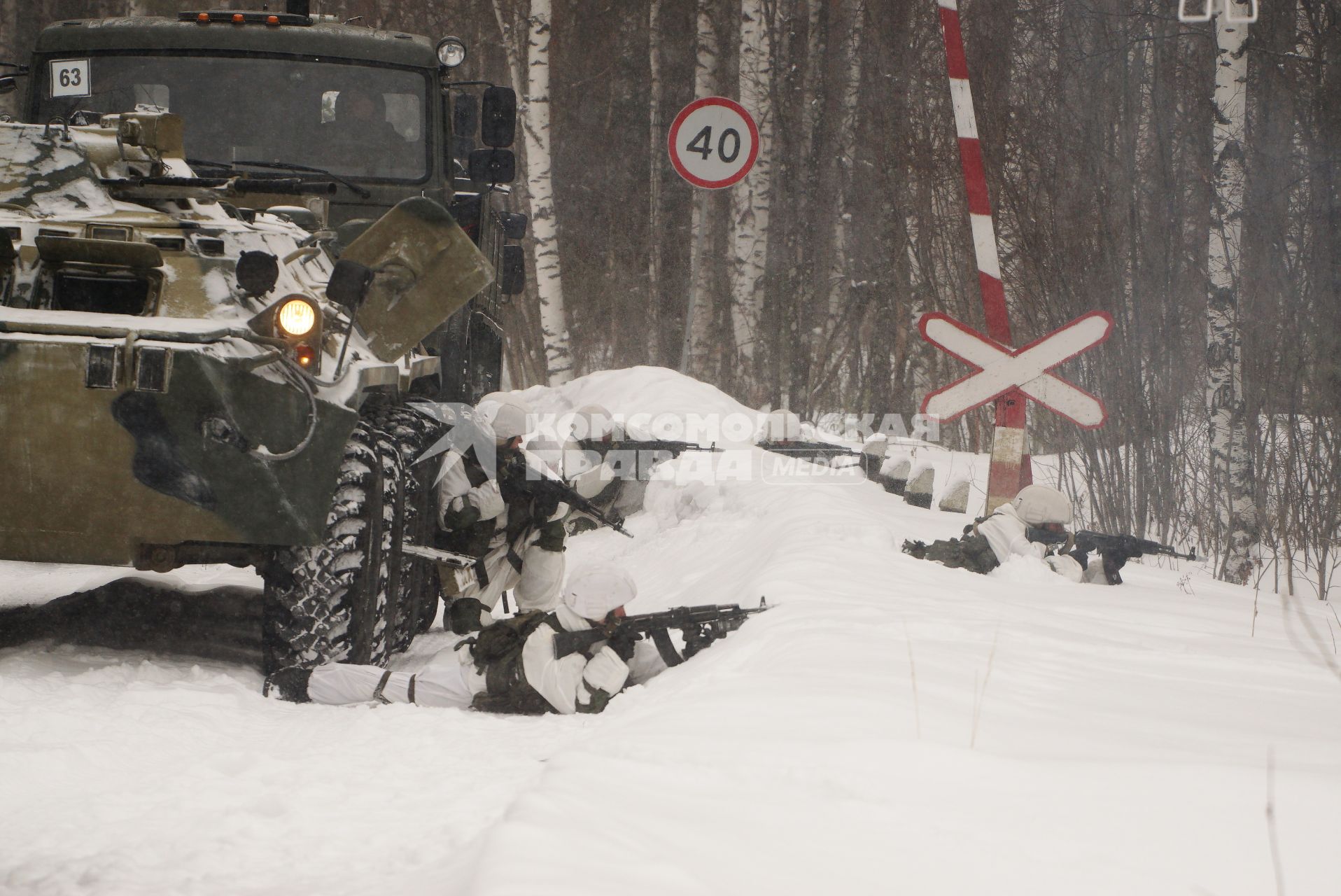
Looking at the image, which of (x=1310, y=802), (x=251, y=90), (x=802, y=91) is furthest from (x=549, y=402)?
(x=1310, y=802)

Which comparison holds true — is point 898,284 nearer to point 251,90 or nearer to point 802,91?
point 802,91

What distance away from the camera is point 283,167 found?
605cm

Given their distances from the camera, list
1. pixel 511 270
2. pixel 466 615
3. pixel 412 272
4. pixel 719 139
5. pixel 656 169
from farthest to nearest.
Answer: pixel 656 169 → pixel 719 139 → pixel 511 270 → pixel 466 615 → pixel 412 272

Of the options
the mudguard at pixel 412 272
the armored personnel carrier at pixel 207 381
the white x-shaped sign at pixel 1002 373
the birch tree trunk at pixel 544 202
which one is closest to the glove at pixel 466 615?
the armored personnel carrier at pixel 207 381

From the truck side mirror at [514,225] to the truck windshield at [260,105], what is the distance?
3.62ft

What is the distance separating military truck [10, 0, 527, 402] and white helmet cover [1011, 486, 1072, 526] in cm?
279

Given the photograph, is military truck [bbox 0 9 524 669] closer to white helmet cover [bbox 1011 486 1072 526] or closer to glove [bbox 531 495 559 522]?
glove [bbox 531 495 559 522]

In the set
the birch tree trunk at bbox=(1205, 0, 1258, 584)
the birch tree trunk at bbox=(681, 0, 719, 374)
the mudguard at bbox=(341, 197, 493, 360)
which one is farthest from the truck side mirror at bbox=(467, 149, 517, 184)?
the birch tree trunk at bbox=(681, 0, 719, 374)

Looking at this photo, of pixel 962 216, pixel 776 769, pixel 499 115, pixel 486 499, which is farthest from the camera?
pixel 962 216

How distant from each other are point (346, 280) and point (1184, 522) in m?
6.00

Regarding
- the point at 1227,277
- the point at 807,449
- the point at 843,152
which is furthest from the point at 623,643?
the point at 843,152

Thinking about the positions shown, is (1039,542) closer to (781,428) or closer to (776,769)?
(781,428)

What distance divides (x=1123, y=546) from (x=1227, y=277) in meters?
2.50

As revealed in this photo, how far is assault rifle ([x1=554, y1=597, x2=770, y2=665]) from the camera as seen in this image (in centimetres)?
455
